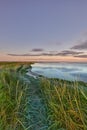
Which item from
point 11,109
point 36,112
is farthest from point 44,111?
point 11,109

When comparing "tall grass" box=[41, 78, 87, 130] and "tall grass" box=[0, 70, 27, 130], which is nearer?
"tall grass" box=[41, 78, 87, 130]

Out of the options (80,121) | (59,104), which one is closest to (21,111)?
(59,104)

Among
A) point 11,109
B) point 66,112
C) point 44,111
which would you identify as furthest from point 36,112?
point 66,112

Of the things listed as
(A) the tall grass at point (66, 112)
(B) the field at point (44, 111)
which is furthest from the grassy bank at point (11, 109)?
(A) the tall grass at point (66, 112)

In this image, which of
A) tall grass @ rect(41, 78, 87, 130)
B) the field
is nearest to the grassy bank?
the field

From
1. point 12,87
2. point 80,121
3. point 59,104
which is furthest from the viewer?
point 12,87

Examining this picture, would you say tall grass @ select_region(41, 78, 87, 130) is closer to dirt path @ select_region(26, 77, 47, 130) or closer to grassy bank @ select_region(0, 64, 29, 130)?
dirt path @ select_region(26, 77, 47, 130)

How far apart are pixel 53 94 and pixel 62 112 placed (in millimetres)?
714

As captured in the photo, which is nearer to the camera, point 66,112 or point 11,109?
point 66,112

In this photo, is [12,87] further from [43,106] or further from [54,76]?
[54,76]

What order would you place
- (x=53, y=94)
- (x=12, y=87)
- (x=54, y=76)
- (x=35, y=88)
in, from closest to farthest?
(x=53, y=94) → (x=12, y=87) → (x=35, y=88) → (x=54, y=76)

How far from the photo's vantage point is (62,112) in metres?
4.02

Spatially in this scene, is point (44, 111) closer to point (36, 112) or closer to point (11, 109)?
point (36, 112)

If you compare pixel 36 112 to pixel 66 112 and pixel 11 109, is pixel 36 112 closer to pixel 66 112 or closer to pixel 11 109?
pixel 11 109
